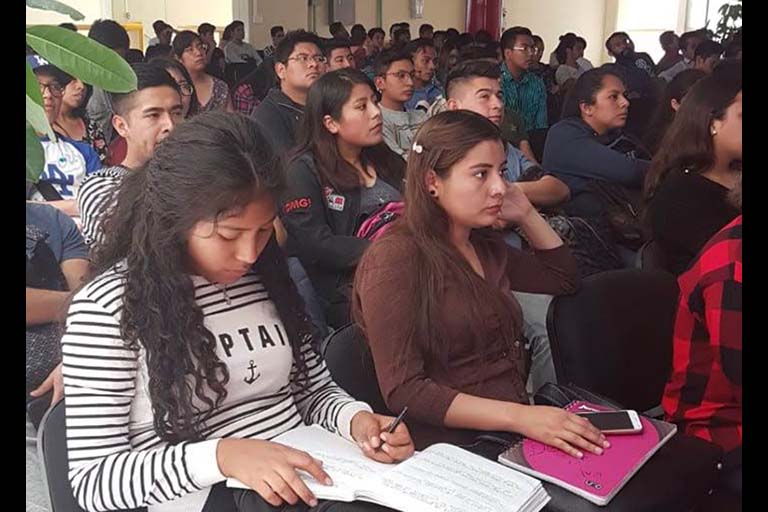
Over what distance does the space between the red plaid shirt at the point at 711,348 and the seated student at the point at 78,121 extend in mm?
2237

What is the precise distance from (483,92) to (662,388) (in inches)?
67.4

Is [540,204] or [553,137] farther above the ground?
[553,137]

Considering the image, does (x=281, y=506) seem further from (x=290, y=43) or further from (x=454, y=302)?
(x=290, y=43)

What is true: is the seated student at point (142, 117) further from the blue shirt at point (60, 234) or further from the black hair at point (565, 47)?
the black hair at point (565, 47)

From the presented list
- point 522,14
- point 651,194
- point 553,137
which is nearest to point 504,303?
point 651,194

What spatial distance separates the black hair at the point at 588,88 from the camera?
328cm

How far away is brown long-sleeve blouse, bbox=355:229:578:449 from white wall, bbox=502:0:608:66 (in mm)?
12751

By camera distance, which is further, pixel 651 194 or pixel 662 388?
pixel 651 194

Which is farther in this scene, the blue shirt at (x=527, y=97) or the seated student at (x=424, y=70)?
the seated student at (x=424, y=70)

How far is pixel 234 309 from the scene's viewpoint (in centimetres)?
134

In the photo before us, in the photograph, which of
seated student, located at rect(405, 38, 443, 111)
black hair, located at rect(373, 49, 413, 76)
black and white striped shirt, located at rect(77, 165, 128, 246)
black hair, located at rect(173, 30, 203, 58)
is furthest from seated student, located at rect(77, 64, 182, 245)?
seated student, located at rect(405, 38, 443, 111)

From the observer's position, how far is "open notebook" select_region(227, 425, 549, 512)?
1087 millimetres

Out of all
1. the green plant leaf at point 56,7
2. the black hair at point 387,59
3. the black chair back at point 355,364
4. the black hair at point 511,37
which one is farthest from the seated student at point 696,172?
the black hair at point 511,37

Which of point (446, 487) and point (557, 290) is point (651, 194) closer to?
point (557, 290)
